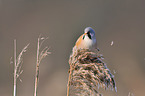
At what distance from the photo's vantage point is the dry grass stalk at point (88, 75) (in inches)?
66.4

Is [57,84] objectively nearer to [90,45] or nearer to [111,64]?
[111,64]

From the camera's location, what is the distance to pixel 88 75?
5.72ft

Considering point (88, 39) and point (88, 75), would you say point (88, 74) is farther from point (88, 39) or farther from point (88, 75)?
point (88, 39)

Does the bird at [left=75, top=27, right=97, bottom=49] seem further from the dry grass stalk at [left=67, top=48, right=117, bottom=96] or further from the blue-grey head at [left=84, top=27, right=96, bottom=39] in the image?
the dry grass stalk at [left=67, top=48, right=117, bottom=96]

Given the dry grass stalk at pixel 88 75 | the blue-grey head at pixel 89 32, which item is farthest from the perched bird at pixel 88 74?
the blue-grey head at pixel 89 32

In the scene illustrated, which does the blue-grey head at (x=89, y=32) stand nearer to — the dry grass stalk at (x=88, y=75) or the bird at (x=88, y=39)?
the bird at (x=88, y=39)

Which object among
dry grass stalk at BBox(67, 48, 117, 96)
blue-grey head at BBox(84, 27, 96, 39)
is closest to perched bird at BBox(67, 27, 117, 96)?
dry grass stalk at BBox(67, 48, 117, 96)

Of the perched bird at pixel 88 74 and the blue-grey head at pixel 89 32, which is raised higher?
the blue-grey head at pixel 89 32

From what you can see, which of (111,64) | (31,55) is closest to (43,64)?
(31,55)

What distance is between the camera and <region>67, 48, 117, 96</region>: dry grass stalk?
5.54ft

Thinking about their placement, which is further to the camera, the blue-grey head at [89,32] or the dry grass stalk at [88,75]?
the blue-grey head at [89,32]

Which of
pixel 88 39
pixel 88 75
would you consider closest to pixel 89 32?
pixel 88 39

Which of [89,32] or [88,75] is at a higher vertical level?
[89,32]

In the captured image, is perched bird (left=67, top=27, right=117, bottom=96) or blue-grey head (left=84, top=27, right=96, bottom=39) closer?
perched bird (left=67, top=27, right=117, bottom=96)
